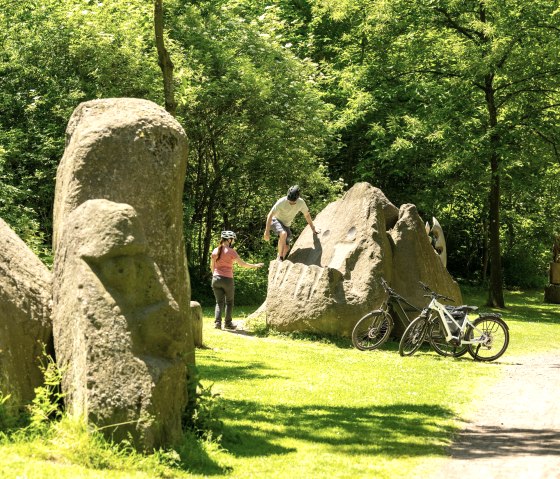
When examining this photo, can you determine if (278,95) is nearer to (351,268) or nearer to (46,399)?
(351,268)

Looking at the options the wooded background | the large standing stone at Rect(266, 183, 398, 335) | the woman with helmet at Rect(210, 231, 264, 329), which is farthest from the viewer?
the wooded background

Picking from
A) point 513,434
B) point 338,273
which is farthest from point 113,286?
point 338,273

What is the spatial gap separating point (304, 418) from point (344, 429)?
609mm

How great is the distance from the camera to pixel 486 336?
16.2m

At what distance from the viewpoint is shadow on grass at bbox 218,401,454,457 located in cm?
876

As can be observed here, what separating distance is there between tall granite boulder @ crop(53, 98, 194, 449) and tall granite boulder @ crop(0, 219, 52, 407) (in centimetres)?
20

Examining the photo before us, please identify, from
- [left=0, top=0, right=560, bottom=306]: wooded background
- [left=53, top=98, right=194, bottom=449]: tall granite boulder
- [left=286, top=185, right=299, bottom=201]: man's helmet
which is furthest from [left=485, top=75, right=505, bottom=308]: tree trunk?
[left=53, top=98, right=194, bottom=449]: tall granite boulder

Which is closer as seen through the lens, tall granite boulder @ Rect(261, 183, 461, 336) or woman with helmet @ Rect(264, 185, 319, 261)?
tall granite boulder @ Rect(261, 183, 461, 336)

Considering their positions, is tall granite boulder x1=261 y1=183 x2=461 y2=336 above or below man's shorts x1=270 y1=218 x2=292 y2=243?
below

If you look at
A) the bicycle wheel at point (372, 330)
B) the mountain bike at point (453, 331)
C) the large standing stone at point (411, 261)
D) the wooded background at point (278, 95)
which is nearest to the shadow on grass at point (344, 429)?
the mountain bike at point (453, 331)

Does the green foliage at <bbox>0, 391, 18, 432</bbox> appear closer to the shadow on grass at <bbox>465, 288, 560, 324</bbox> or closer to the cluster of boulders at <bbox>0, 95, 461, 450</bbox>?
the cluster of boulders at <bbox>0, 95, 461, 450</bbox>

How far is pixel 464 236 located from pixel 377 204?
2187 centimetres

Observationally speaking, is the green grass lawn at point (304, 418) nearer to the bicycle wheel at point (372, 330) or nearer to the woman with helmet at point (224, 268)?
the bicycle wheel at point (372, 330)

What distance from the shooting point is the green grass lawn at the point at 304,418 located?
278 inches
